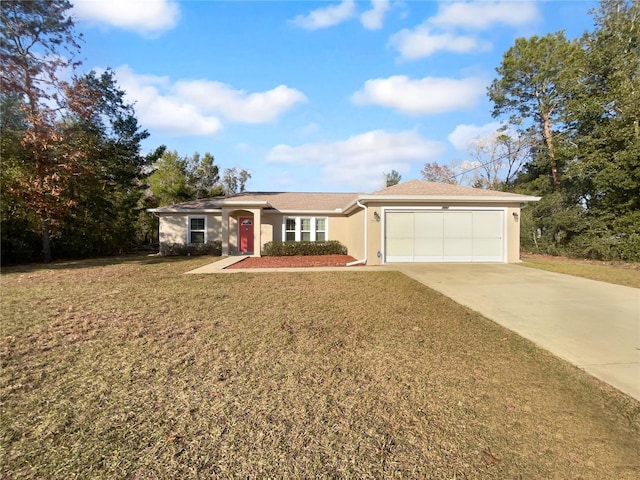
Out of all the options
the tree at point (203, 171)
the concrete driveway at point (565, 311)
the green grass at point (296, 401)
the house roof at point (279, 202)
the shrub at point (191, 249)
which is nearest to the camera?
the green grass at point (296, 401)

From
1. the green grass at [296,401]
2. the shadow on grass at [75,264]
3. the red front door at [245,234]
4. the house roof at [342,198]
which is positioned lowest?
the green grass at [296,401]

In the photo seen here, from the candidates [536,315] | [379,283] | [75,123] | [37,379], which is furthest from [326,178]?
[37,379]

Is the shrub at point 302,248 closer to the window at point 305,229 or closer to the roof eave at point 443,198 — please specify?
the window at point 305,229

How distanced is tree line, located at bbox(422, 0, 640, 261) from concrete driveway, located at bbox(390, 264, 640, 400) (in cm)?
932

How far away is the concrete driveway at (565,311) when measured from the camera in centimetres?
394

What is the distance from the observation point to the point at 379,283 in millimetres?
8875

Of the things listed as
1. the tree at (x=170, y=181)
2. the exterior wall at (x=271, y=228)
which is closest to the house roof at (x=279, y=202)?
the exterior wall at (x=271, y=228)

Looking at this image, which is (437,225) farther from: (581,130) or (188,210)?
(581,130)

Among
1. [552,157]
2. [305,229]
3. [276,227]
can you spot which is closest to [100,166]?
[276,227]

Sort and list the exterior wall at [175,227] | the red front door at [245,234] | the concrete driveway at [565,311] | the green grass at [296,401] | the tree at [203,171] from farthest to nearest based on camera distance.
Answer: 1. the tree at [203,171]
2. the red front door at [245,234]
3. the exterior wall at [175,227]
4. the concrete driveway at [565,311]
5. the green grass at [296,401]

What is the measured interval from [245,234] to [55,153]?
8878mm

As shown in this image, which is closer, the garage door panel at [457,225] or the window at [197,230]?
the garage door panel at [457,225]

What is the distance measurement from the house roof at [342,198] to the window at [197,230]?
0.67 m

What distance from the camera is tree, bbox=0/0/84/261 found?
496 inches
